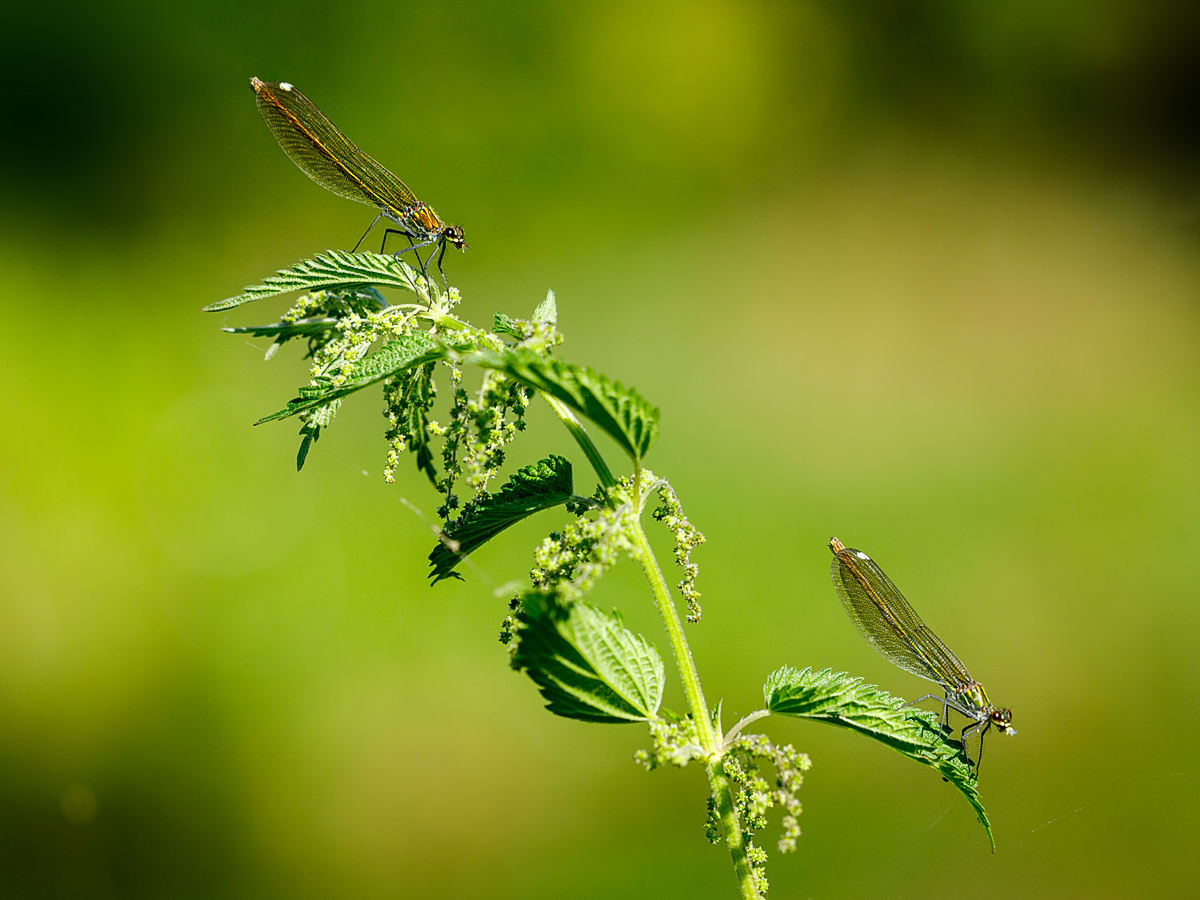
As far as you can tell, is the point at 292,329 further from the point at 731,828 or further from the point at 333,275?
the point at 731,828

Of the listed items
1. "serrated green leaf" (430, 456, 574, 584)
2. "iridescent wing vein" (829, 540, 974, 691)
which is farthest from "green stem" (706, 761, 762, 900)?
"iridescent wing vein" (829, 540, 974, 691)

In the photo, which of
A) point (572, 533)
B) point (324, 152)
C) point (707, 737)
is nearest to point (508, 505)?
point (572, 533)

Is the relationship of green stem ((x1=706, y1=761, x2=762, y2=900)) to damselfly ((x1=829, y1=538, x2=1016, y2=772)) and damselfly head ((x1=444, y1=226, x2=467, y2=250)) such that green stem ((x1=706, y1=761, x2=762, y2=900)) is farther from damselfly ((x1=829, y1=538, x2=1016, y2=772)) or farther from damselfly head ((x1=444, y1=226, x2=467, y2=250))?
damselfly head ((x1=444, y1=226, x2=467, y2=250))

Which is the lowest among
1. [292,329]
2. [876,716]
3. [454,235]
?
[876,716]

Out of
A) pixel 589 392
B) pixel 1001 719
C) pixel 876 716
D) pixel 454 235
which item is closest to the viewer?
pixel 589 392

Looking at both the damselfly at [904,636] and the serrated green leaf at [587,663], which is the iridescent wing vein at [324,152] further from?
the damselfly at [904,636]

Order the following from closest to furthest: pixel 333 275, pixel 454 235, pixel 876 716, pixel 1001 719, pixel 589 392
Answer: pixel 589 392 → pixel 876 716 → pixel 333 275 → pixel 1001 719 → pixel 454 235

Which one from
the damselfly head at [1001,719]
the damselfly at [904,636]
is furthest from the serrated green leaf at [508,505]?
the damselfly head at [1001,719]
